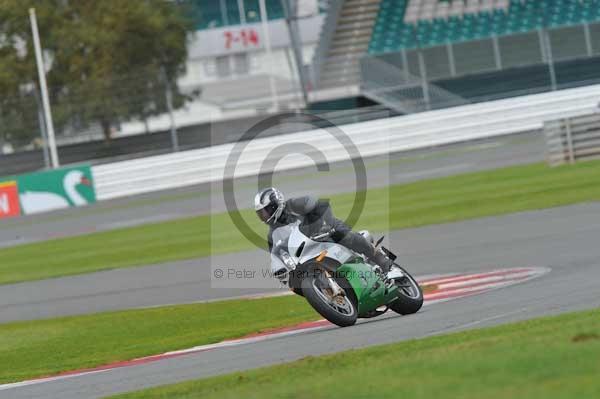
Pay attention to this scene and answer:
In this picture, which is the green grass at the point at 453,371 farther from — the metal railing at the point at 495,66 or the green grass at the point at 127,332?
the metal railing at the point at 495,66

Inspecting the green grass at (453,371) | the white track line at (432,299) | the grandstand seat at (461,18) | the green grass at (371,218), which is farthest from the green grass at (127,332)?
the grandstand seat at (461,18)

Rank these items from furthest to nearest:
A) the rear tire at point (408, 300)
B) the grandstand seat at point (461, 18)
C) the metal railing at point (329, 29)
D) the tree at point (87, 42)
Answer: the metal railing at point (329, 29) → the tree at point (87, 42) → the grandstand seat at point (461, 18) → the rear tire at point (408, 300)

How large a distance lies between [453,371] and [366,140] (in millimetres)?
29461

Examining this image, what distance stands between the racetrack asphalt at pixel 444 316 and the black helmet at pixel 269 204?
1.13m

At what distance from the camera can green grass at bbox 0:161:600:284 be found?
69.9ft

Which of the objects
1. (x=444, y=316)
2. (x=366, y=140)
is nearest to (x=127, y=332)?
(x=444, y=316)

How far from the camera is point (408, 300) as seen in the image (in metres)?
11.5

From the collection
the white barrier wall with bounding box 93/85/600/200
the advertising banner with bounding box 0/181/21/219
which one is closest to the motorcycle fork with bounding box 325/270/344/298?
the white barrier wall with bounding box 93/85/600/200

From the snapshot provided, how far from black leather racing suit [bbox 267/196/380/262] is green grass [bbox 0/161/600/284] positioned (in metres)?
9.36

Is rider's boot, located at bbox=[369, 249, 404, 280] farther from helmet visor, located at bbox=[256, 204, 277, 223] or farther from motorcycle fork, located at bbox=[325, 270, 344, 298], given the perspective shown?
helmet visor, located at bbox=[256, 204, 277, 223]

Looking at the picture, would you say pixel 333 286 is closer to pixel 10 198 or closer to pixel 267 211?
pixel 267 211

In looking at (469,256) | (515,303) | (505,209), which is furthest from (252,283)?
(515,303)

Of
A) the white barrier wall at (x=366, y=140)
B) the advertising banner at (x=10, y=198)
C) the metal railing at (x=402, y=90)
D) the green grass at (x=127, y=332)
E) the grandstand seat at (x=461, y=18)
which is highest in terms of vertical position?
the green grass at (x=127, y=332)

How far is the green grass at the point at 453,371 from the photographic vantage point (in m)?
6.15
